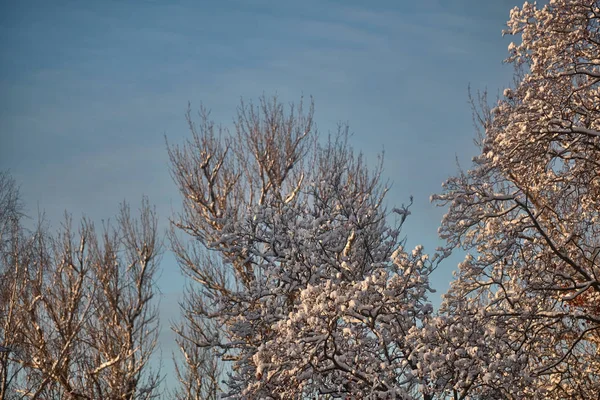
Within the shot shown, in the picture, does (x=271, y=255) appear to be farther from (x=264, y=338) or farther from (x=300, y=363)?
(x=300, y=363)

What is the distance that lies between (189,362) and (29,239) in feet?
20.4

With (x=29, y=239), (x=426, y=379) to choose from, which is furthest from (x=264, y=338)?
(x=29, y=239)

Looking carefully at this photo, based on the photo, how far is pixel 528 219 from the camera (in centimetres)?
1012

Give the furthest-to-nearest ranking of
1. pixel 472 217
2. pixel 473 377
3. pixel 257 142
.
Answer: pixel 257 142 < pixel 472 217 < pixel 473 377

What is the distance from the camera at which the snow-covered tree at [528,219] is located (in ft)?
27.1

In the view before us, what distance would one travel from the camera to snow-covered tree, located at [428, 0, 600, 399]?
27.1ft

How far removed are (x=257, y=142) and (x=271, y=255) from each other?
6.11 meters

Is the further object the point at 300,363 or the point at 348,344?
the point at 348,344

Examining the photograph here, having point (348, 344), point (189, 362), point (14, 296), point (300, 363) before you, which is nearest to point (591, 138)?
point (348, 344)

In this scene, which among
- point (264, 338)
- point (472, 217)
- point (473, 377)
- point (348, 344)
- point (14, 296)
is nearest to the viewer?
point (473, 377)

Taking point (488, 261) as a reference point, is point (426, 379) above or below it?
below

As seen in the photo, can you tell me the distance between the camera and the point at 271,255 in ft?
36.0

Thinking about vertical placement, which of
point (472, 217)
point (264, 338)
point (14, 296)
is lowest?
point (264, 338)

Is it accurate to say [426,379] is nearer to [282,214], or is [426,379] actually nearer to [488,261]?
[488,261]
